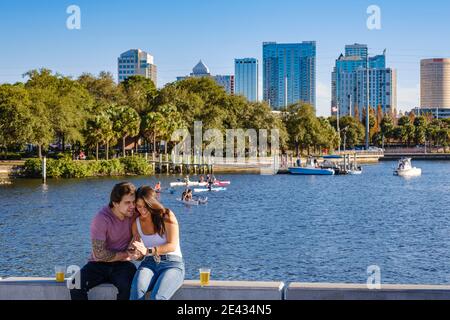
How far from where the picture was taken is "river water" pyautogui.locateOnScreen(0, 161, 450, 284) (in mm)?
28281

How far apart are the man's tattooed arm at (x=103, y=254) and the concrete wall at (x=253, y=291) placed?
38 cm

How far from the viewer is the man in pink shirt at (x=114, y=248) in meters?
10.6

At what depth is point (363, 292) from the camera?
1012 cm

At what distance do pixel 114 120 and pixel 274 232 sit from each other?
56.3m

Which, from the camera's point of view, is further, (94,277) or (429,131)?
(429,131)

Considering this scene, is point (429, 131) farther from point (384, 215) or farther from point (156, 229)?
point (156, 229)

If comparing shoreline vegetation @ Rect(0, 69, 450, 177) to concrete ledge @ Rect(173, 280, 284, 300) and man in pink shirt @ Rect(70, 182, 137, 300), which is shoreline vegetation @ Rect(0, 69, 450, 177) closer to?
man in pink shirt @ Rect(70, 182, 137, 300)

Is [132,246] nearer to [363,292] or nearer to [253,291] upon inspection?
[253,291]

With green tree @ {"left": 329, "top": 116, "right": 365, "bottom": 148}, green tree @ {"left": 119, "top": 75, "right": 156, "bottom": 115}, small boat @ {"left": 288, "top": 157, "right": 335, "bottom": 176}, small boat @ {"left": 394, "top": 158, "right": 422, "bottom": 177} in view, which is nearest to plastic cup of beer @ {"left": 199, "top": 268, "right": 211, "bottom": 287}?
small boat @ {"left": 288, "top": 157, "right": 335, "bottom": 176}

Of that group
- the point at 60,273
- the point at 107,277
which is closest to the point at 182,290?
the point at 107,277

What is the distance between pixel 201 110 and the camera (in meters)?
107

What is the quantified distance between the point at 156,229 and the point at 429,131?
170952mm

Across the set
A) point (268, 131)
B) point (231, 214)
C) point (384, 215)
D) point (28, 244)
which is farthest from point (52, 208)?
point (268, 131)
